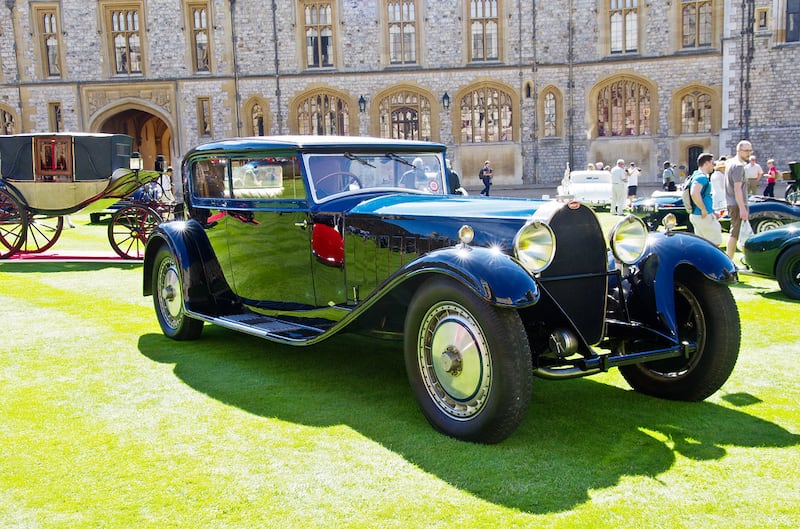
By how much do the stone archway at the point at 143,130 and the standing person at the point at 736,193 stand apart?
2604 cm

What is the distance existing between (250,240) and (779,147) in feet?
84.4

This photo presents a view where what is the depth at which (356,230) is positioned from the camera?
16.5 feet

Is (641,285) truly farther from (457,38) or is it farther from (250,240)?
(457,38)

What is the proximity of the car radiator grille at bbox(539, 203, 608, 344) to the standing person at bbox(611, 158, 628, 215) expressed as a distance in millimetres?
14892

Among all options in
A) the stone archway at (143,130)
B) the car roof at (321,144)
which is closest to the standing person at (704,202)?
the car roof at (321,144)

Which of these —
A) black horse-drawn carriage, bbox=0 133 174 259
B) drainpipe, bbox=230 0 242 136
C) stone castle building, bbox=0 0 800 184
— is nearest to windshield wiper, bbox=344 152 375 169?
black horse-drawn carriage, bbox=0 133 174 259

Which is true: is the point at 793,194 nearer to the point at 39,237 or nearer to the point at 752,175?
the point at 752,175

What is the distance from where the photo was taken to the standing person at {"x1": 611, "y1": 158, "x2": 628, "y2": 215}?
1866 centimetres

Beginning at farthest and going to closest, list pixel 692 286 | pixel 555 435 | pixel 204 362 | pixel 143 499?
1. pixel 204 362
2. pixel 692 286
3. pixel 555 435
4. pixel 143 499

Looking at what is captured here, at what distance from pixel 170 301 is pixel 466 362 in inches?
138

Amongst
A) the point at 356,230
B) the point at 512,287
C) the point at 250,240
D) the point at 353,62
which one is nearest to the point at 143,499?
the point at 512,287

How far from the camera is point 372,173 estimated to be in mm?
5551

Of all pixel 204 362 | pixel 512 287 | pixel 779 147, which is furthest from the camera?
pixel 779 147

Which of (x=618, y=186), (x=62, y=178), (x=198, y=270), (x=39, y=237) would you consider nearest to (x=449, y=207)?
(x=198, y=270)
